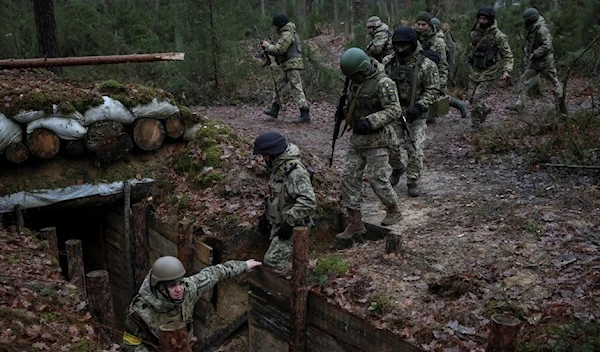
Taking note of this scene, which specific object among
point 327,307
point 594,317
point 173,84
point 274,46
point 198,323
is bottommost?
point 198,323

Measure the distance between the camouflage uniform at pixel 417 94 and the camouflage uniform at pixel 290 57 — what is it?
390cm

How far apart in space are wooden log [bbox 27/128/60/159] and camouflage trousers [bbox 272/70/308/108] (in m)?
5.44

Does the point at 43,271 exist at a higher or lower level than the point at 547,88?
lower

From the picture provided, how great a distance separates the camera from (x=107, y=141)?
9078mm

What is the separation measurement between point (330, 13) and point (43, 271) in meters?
25.5

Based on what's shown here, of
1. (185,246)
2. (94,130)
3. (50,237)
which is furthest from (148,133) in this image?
(185,246)

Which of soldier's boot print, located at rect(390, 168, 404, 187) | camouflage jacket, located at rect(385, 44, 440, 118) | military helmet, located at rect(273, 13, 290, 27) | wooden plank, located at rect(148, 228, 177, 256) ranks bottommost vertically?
wooden plank, located at rect(148, 228, 177, 256)

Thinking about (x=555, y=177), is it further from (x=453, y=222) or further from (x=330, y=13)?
(x=330, y=13)

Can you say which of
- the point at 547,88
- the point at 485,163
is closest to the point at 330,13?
the point at 547,88

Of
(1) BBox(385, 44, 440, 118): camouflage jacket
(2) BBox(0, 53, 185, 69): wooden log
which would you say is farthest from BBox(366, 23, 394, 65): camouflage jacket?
(2) BBox(0, 53, 185, 69): wooden log

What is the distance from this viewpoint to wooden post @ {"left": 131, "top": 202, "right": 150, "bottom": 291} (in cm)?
880

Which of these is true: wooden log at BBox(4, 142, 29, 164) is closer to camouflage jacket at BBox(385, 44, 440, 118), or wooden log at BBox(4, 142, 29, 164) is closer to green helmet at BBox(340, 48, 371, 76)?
green helmet at BBox(340, 48, 371, 76)

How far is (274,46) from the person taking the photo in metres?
12.1

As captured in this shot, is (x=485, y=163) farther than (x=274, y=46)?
No
